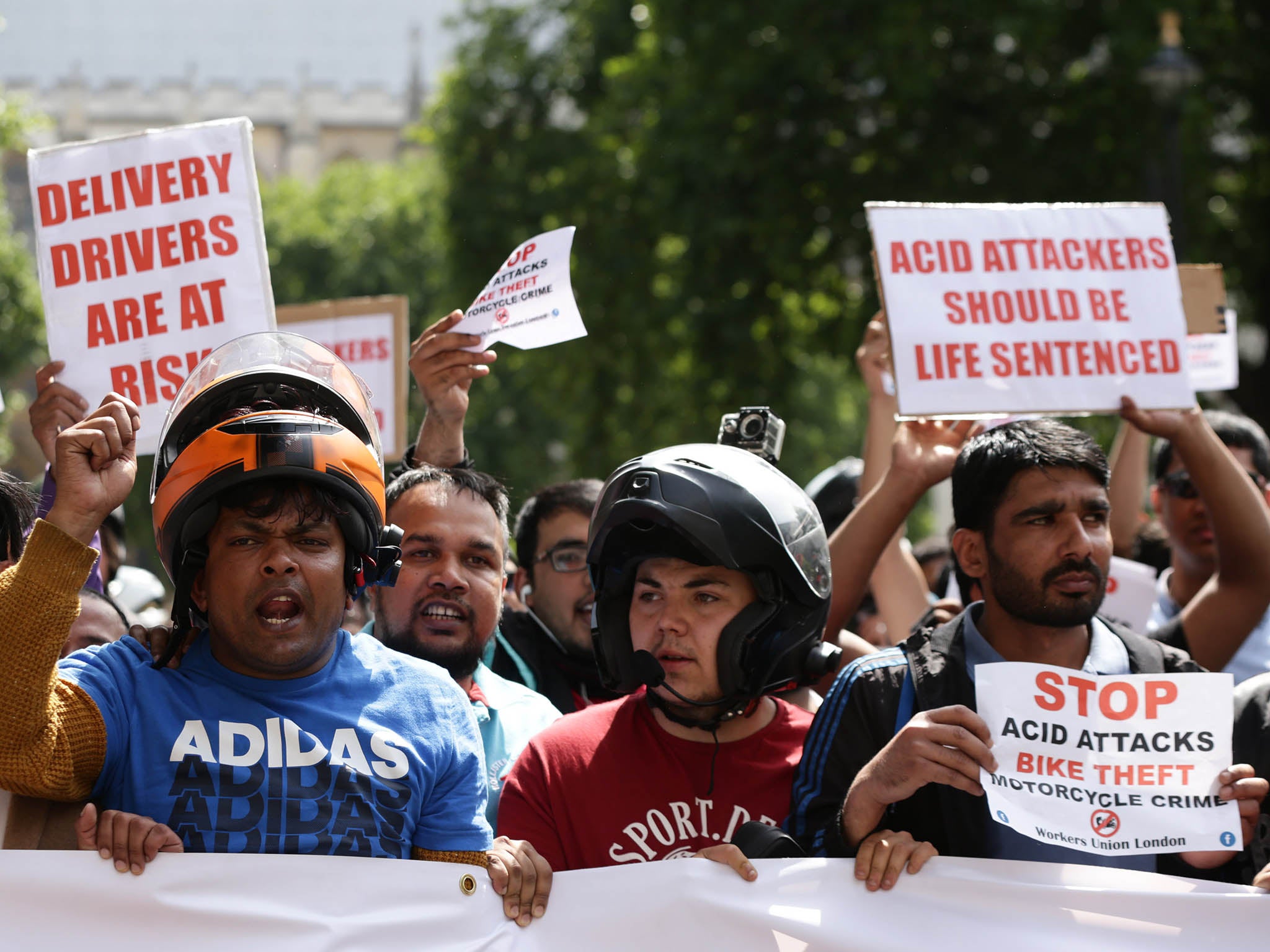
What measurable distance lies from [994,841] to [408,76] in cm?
7420

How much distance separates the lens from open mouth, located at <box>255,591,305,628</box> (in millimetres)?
2830

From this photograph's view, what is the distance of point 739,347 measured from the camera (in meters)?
16.7

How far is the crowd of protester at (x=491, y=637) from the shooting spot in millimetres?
2740

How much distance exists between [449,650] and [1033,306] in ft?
6.82

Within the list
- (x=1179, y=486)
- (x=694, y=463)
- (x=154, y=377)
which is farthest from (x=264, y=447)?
(x=1179, y=486)

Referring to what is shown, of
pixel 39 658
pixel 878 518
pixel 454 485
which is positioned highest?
pixel 454 485

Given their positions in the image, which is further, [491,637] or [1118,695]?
[491,637]

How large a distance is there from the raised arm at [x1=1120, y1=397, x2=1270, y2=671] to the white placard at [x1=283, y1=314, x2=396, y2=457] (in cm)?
332

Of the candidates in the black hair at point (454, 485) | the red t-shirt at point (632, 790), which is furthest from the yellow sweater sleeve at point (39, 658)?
the black hair at point (454, 485)

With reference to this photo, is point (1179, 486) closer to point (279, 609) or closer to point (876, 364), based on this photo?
point (876, 364)

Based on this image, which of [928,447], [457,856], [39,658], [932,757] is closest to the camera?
[39,658]

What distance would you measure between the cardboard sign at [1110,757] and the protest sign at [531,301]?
169 cm

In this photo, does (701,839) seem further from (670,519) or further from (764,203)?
(764,203)

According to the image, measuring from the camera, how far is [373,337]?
256 inches
